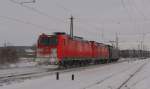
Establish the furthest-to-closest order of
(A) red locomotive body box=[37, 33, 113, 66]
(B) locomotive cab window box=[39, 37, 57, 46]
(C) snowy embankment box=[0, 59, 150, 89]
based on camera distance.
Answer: (B) locomotive cab window box=[39, 37, 57, 46] < (A) red locomotive body box=[37, 33, 113, 66] < (C) snowy embankment box=[0, 59, 150, 89]

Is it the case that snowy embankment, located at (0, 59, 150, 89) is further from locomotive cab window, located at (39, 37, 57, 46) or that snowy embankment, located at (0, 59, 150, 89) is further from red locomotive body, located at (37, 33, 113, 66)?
locomotive cab window, located at (39, 37, 57, 46)

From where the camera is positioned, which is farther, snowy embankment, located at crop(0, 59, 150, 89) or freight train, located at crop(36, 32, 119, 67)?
freight train, located at crop(36, 32, 119, 67)

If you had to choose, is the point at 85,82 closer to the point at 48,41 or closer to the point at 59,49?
the point at 59,49

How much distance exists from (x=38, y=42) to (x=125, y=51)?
466ft

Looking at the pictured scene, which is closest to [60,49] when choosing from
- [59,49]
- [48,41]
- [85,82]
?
[59,49]

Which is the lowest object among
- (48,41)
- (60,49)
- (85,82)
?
(85,82)

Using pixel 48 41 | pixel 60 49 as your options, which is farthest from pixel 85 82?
pixel 48 41

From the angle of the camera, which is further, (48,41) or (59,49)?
(48,41)

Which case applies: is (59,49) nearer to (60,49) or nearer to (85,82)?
→ (60,49)

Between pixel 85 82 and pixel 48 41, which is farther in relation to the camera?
pixel 48 41

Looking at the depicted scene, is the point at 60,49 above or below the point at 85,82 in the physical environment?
above

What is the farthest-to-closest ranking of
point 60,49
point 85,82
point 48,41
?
point 48,41 → point 60,49 → point 85,82

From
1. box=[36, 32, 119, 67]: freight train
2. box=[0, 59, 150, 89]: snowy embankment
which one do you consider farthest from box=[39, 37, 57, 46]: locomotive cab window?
box=[0, 59, 150, 89]: snowy embankment

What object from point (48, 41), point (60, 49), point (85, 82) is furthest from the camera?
point (48, 41)
